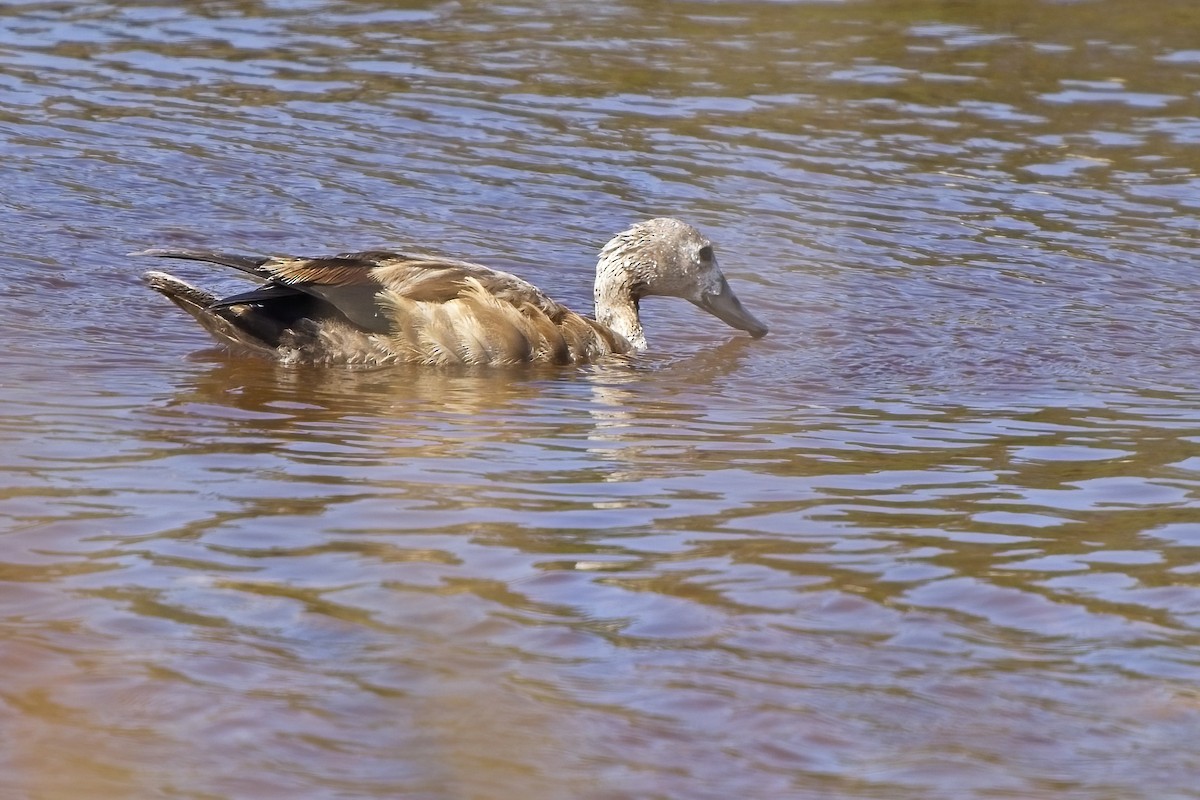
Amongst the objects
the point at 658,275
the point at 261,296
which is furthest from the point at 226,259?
the point at 658,275

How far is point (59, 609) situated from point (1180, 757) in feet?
9.11

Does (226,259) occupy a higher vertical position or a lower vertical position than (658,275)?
higher

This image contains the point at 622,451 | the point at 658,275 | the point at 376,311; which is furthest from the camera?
the point at 658,275

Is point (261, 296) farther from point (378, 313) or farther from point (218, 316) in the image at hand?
point (378, 313)

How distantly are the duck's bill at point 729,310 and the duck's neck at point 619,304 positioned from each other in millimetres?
390

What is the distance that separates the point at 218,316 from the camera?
27.7 ft

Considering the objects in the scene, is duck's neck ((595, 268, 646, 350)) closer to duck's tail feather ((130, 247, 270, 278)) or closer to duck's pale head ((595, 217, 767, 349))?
duck's pale head ((595, 217, 767, 349))

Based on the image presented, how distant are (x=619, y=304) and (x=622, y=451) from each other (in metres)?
3.05

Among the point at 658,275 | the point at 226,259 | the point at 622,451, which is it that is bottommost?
the point at 622,451

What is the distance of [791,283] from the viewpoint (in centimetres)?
1027

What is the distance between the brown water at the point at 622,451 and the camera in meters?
4.16

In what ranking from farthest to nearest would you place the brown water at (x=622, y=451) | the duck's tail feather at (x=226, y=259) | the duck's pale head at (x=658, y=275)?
the duck's pale head at (x=658, y=275), the duck's tail feather at (x=226, y=259), the brown water at (x=622, y=451)

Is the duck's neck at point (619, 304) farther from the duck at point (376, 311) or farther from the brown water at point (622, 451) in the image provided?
the duck at point (376, 311)

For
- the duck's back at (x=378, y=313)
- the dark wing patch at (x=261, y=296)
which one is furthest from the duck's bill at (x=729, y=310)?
the dark wing patch at (x=261, y=296)
